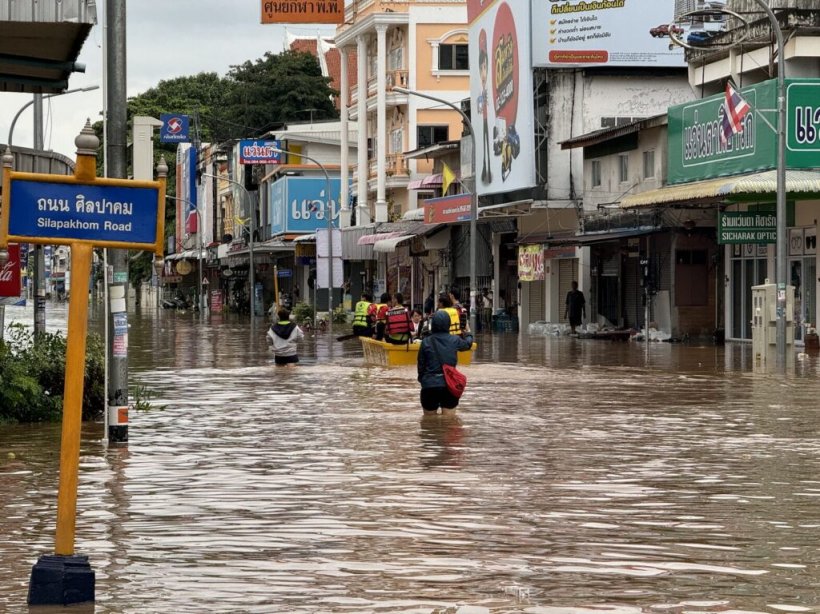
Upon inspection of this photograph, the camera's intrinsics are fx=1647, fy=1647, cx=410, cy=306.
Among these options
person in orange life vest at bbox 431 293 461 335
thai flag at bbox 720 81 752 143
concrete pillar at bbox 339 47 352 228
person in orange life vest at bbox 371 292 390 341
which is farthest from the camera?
concrete pillar at bbox 339 47 352 228

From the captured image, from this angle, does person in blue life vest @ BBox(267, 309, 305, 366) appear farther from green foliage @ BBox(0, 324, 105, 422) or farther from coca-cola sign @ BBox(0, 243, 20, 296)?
green foliage @ BBox(0, 324, 105, 422)

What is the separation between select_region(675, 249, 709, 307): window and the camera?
47281 millimetres

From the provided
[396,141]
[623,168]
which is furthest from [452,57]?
[623,168]

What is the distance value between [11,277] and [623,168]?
30.4 meters

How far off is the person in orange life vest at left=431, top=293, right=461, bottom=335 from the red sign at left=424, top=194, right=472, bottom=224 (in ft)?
94.5

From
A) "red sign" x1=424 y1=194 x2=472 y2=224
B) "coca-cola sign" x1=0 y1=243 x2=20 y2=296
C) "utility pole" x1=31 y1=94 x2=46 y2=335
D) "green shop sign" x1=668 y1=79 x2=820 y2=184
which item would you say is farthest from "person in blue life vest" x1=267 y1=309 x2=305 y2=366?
"red sign" x1=424 y1=194 x2=472 y2=224

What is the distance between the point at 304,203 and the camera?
87438mm

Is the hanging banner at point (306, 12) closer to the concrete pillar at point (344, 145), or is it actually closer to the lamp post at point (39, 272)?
the lamp post at point (39, 272)

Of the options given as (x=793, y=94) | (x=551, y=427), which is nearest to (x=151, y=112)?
(x=793, y=94)

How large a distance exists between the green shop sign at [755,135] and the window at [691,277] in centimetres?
358

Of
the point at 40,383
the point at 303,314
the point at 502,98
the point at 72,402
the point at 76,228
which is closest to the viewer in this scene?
the point at 72,402

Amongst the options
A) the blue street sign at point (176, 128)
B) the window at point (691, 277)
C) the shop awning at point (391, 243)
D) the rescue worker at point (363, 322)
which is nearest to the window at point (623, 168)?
the window at point (691, 277)

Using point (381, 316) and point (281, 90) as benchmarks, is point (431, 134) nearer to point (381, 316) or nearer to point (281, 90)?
point (281, 90)

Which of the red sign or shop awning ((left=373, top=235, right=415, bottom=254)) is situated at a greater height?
the red sign
